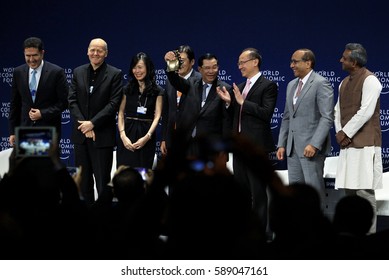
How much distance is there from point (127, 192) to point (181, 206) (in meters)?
0.94

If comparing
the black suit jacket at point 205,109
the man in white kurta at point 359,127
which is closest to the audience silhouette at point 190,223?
the man in white kurta at point 359,127

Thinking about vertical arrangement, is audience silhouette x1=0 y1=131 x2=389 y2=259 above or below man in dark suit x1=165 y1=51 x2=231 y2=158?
below

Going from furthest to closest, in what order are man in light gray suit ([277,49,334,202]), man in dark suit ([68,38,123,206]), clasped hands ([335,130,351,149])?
man in dark suit ([68,38,123,206]) → clasped hands ([335,130,351,149]) → man in light gray suit ([277,49,334,202])

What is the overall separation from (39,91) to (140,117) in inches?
34.2

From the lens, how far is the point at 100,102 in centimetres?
600

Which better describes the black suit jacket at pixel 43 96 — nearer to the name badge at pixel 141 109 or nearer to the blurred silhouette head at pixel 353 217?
the name badge at pixel 141 109

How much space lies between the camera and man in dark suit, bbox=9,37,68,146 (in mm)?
5848

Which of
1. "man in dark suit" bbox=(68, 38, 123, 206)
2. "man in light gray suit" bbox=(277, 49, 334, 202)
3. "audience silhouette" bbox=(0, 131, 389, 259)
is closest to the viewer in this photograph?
"audience silhouette" bbox=(0, 131, 389, 259)

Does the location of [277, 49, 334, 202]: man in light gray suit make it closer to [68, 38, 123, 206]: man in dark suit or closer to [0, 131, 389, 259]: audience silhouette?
[68, 38, 123, 206]: man in dark suit

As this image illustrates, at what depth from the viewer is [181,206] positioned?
169cm

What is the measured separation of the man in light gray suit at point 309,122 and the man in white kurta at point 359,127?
0.15m

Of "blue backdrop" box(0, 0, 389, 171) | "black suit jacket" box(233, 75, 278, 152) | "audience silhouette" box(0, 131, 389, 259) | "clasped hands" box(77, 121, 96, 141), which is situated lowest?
"audience silhouette" box(0, 131, 389, 259)

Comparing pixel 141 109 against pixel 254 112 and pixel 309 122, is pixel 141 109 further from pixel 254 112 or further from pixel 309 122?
pixel 309 122

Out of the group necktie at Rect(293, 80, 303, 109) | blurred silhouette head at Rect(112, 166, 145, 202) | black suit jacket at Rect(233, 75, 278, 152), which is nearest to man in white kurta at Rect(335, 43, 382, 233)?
necktie at Rect(293, 80, 303, 109)
